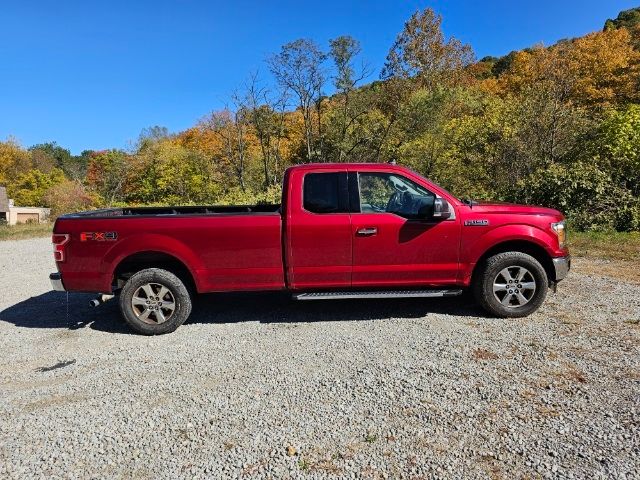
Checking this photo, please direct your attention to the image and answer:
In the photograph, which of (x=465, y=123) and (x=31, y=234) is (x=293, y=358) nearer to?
(x=465, y=123)

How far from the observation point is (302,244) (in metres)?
4.94

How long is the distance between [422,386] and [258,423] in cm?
138

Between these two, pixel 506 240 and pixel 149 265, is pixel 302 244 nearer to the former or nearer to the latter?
pixel 149 265

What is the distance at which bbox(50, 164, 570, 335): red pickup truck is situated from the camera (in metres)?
4.91

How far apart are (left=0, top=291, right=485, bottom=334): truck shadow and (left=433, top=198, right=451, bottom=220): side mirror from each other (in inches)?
51.7

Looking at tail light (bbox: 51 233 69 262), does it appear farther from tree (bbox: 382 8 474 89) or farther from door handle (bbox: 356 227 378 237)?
tree (bbox: 382 8 474 89)

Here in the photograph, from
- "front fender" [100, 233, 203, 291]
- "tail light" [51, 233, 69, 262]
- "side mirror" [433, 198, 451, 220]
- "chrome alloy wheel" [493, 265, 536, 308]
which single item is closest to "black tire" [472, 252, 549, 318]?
"chrome alloy wheel" [493, 265, 536, 308]

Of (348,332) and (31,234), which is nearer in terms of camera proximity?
(348,332)

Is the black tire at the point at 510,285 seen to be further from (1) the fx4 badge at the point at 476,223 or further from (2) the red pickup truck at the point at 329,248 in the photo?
(1) the fx4 badge at the point at 476,223

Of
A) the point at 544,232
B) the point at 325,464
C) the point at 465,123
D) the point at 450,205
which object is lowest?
the point at 325,464

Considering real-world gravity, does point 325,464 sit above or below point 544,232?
below

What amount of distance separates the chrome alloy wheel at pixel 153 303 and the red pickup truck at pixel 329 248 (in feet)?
0.04

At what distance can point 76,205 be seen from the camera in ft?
136

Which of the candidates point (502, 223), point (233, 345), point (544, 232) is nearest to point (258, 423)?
point (233, 345)
